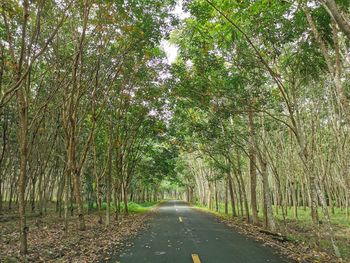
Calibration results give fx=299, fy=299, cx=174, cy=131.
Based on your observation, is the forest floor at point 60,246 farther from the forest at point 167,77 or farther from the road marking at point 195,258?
the road marking at point 195,258

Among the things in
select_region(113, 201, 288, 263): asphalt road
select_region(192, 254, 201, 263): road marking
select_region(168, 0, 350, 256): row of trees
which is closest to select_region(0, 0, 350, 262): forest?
select_region(168, 0, 350, 256): row of trees

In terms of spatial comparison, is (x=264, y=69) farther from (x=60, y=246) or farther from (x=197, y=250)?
(x=60, y=246)

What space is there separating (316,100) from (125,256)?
15.8 meters

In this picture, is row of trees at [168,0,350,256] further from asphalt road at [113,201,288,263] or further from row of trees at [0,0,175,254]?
asphalt road at [113,201,288,263]

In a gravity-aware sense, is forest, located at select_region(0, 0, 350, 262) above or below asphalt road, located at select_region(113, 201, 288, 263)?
above

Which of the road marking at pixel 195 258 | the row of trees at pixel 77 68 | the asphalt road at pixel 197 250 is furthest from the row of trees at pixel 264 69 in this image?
the road marking at pixel 195 258

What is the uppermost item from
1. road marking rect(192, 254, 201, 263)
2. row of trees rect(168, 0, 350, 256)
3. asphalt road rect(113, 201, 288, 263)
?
row of trees rect(168, 0, 350, 256)

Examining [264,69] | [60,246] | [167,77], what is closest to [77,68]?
[167,77]

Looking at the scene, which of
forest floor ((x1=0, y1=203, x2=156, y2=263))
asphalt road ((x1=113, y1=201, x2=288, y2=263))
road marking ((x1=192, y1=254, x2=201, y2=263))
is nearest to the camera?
road marking ((x1=192, y1=254, x2=201, y2=263))

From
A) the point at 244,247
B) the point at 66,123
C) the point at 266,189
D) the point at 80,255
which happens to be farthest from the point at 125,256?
the point at 266,189

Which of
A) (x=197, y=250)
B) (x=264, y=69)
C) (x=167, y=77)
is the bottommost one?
(x=197, y=250)

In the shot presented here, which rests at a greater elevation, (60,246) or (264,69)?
(264,69)

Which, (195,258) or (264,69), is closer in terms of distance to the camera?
(195,258)

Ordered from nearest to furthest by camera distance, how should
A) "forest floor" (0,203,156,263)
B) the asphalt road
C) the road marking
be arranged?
1. the road marking
2. the asphalt road
3. "forest floor" (0,203,156,263)
